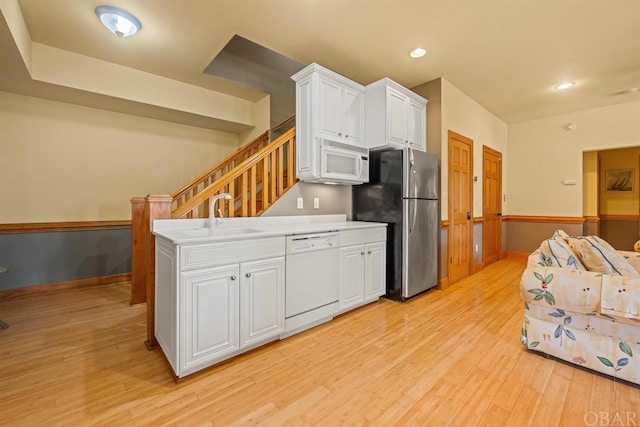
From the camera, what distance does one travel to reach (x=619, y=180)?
18.3 ft

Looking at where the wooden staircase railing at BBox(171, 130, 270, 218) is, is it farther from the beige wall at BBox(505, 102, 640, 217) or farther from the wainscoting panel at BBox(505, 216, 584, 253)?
the wainscoting panel at BBox(505, 216, 584, 253)

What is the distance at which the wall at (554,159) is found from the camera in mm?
4762

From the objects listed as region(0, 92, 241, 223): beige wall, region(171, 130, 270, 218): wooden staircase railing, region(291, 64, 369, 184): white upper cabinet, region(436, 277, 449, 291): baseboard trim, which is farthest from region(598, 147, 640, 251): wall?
region(0, 92, 241, 223): beige wall

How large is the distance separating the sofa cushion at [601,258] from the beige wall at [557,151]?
4.01 meters

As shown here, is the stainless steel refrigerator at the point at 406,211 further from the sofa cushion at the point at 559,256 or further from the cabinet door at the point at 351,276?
the sofa cushion at the point at 559,256

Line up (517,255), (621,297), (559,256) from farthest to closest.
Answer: (517,255) → (559,256) → (621,297)

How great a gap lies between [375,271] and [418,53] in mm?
2486

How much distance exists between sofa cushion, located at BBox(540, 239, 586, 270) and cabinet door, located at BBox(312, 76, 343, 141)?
2127 mm

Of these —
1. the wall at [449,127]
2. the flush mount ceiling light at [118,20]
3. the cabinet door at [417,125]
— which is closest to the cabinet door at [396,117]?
the cabinet door at [417,125]

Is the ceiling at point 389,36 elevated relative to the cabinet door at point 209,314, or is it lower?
elevated

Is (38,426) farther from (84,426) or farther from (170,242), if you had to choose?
(170,242)

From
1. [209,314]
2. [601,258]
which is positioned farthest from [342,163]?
[601,258]

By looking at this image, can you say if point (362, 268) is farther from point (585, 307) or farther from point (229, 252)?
point (585, 307)

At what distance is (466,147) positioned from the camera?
14.2 ft
